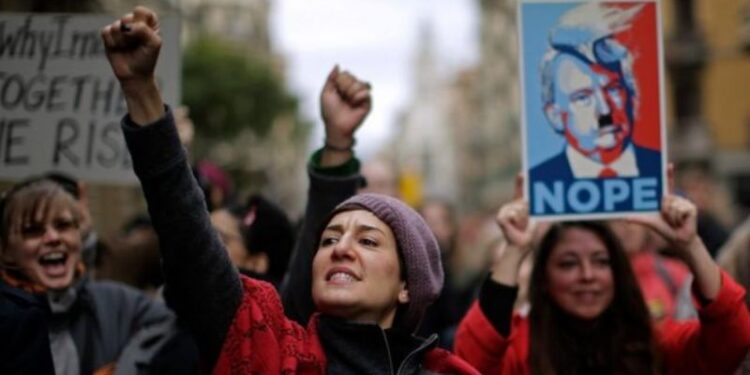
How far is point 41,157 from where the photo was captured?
3.90 metres

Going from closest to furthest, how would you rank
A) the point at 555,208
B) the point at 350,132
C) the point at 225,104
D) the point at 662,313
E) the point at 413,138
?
the point at 350,132, the point at 555,208, the point at 662,313, the point at 225,104, the point at 413,138

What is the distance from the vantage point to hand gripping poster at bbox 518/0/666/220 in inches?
151

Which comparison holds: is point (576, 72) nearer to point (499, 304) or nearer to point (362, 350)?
point (499, 304)

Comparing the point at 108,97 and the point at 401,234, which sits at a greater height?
the point at 108,97

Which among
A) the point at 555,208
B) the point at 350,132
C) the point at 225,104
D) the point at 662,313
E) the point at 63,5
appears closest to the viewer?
the point at 350,132

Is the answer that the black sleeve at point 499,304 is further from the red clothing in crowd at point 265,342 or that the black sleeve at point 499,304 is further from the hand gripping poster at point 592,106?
the red clothing in crowd at point 265,342

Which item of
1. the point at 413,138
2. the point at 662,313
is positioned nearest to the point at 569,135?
the point at 662,313

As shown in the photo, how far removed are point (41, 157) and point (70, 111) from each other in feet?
0.69

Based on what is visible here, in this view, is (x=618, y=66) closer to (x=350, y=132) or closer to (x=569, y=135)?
(x=569, y=135)

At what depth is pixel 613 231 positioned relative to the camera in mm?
3889

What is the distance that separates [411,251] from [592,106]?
1446 mm

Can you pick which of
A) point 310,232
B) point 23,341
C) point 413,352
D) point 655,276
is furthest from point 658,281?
point 23,341

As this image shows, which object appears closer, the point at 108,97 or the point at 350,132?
the point at 350,132

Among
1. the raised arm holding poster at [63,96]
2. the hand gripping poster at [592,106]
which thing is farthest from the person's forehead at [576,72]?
the raised arm holding poster at [63,96]
